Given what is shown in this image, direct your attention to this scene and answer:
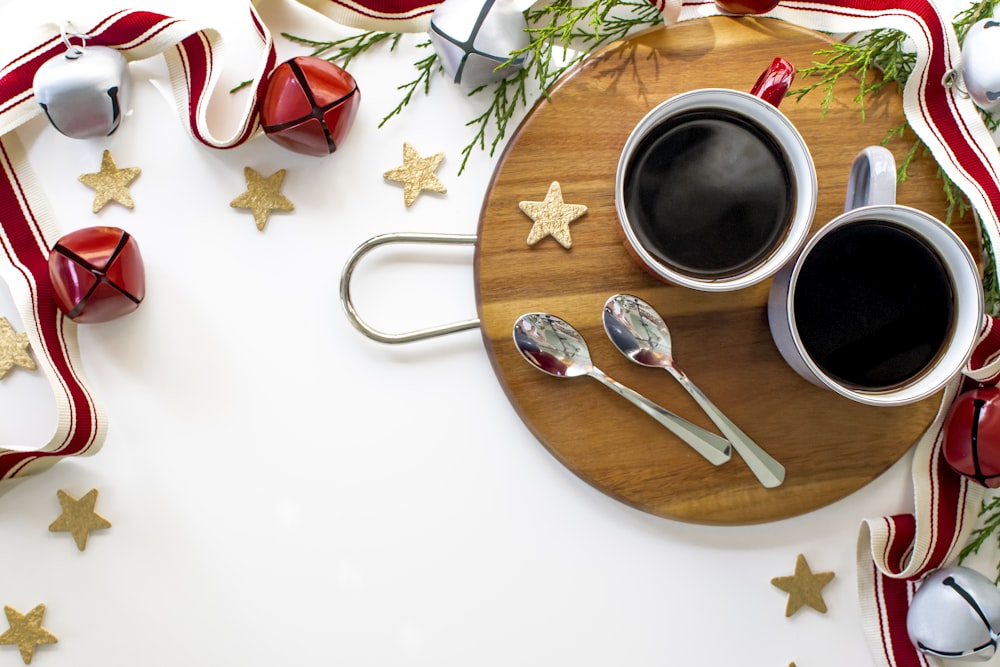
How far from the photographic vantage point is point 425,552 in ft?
2.50

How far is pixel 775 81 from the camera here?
2.17 ft

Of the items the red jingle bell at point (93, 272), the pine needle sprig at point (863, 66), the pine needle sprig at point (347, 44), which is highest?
the pine needle sprig at point (863, 66)

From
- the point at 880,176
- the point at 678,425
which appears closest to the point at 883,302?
the point at 880,176

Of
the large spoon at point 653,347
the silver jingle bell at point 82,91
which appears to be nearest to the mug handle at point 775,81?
the large spoon at point 653,347

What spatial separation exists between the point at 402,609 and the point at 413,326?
279mm

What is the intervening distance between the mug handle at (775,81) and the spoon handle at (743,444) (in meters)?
0.26

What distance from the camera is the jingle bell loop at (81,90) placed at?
69 cm

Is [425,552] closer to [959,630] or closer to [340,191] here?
[340,191]

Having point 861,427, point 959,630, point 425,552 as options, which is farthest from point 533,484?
point 959,630

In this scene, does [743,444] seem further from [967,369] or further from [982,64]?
[982,64]

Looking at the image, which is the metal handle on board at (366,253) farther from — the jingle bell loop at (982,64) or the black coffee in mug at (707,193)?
the jingle bell loop at (982,64)

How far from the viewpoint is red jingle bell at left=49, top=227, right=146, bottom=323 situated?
2.25 feet

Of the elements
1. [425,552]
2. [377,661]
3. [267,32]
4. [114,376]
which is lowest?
[377,661]

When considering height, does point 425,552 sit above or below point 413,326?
below
